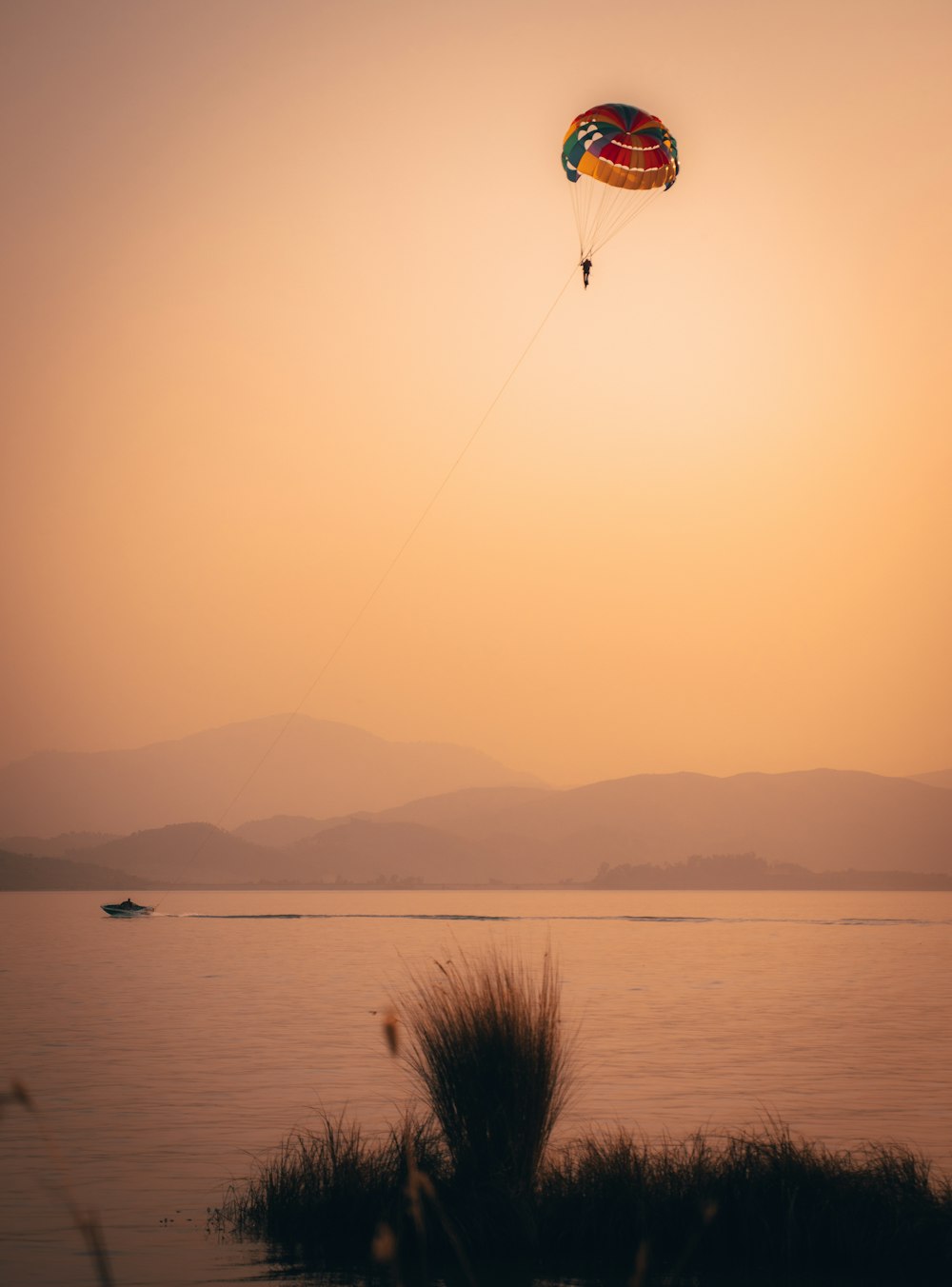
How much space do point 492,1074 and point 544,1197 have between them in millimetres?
1247

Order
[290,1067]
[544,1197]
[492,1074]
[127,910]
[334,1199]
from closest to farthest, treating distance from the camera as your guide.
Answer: [544,1197] < [334,1199] < [492,1074] < [290,1067] < [127,910]

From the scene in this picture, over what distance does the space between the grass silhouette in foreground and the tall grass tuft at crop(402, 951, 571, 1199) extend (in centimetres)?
1

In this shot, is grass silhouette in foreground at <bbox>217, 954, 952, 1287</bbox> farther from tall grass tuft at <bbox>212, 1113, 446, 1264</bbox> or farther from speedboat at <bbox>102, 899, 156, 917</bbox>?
speedboat at <bbox>102, 899, 156, 917</bbox>

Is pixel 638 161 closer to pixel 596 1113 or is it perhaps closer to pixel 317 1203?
pixel 596 1113

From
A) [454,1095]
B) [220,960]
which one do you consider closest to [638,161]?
[454,1095]

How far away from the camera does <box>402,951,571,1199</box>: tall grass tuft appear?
13.9m

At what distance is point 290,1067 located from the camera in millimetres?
28609

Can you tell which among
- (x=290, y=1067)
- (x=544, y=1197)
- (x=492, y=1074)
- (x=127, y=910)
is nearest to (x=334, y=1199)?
(x=492, y=1074)

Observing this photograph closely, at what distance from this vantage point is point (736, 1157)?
46.3ft

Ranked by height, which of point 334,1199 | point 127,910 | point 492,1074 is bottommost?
point 334,1199

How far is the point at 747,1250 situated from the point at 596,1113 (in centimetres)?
926

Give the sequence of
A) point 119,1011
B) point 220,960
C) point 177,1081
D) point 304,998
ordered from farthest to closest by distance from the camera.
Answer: point 220,960 → point 304,998 → point 119,1011 → point 177,1081

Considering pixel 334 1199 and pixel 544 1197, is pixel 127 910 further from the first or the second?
pixel 544 1197

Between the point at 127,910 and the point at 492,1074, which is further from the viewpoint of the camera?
the point at 127,910
